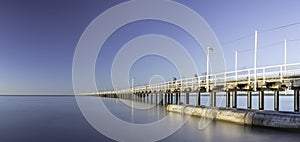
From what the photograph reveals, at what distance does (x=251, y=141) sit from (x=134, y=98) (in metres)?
56.4

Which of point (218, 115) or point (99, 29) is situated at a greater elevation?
point (99, 29)

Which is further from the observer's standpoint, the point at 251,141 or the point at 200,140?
the point at 200,140

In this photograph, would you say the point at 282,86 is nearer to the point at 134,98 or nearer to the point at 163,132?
the point at 163,132

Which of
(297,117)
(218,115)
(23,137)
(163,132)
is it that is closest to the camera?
(297,117)

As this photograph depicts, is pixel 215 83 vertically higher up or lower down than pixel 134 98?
higher up

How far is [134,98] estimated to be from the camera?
67.4 metres

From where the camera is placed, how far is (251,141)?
1157 cm

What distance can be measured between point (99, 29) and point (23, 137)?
571 inches

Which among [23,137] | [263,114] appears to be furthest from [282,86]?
[23,137]

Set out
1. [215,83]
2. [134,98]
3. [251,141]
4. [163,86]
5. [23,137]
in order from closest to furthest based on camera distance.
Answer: [251,141] → [23,137] → [215,83] → [163,86] → [134,98]

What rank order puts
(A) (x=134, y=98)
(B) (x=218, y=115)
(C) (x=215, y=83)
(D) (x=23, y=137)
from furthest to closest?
(A) (x=134, y=98) < (C) (x=215, y=83) < (B) (x=218, y=115) < (D) (x=23, y=137)

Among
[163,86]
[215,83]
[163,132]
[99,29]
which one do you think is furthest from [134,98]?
[163,132]

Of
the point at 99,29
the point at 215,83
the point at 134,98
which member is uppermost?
the point at 99,29

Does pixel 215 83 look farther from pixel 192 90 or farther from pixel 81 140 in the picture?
pixel 81 140
